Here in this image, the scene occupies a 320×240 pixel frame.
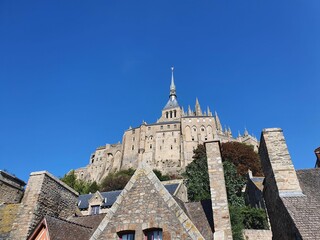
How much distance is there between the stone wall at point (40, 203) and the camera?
10.0 m

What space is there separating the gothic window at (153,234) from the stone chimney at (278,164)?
4546mm

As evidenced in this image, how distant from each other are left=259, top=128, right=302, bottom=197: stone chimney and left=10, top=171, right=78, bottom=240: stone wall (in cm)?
894

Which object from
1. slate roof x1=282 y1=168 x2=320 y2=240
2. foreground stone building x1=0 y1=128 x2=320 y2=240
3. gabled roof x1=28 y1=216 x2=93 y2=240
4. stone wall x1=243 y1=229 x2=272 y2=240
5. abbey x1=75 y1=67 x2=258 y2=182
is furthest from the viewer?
abbey x1=75 y1=67 x2=258 y2=182

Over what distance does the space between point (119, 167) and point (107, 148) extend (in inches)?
467

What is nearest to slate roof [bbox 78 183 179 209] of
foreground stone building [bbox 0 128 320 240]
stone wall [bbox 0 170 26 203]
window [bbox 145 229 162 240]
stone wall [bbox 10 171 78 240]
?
stone wall [bbox 0 170 26 203]

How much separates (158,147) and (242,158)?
134ft

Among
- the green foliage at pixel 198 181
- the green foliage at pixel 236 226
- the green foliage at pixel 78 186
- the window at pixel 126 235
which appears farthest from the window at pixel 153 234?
the green foliage at pixel 78 186

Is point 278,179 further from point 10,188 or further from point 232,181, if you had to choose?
point 232,181

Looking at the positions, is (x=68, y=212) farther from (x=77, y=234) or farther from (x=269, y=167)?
(x=269, y=167)

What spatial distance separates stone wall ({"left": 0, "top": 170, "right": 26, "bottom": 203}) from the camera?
517 inches

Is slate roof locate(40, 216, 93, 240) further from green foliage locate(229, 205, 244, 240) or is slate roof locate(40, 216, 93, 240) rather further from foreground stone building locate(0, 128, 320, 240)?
green foliage locate(229, 205, 244, 240)

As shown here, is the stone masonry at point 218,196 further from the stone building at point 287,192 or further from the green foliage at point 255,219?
the green foliage at point 255,219

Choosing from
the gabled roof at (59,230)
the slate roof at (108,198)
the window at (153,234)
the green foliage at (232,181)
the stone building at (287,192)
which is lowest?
the window at (153,234)

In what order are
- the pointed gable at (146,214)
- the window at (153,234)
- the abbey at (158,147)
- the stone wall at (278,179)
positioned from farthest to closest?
the abbey at (158,147), the stone wall at (278,179), the window at (153,234), the pointed gable at (146,214)
